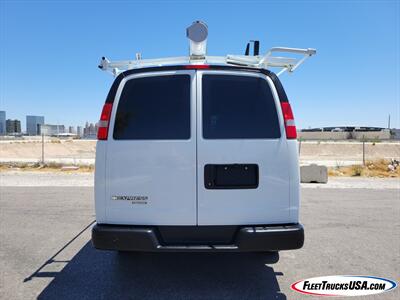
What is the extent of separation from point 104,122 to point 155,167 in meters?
0.70

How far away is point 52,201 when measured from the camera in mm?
8672

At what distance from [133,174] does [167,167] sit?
33cm

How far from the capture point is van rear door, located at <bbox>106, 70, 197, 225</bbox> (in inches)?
122

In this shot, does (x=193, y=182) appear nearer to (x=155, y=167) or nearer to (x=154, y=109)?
(x=155, y=167)

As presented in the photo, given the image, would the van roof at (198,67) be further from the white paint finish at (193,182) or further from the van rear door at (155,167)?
the white paint finish at (193,182)

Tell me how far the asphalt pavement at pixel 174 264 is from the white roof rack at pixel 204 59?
2437 mm

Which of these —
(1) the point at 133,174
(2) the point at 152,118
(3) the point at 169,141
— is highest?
(2) the point at 152,118

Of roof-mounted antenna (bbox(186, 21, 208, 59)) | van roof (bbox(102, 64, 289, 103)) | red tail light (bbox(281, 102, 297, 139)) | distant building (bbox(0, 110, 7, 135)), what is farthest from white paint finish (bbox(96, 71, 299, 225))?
distant building (bbox(0, 110, 7, 135))

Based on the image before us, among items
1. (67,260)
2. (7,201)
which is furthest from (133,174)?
(7,201)

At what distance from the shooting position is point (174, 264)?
421 cm

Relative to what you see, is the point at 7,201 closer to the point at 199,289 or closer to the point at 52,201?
the point at 52,201

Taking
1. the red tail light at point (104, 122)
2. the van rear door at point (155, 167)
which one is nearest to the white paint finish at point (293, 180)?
the van rear door at point (155, 167)

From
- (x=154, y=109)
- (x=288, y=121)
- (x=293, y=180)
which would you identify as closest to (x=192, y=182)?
(x=154, y=109)

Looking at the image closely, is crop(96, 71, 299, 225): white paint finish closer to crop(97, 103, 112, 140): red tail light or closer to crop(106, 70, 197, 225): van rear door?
crop(106, 70, 197, 225): van rear door
